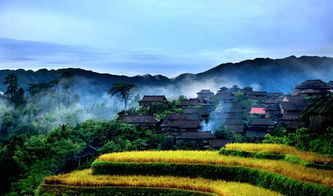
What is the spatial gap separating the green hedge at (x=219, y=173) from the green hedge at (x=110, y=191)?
1.78 metres

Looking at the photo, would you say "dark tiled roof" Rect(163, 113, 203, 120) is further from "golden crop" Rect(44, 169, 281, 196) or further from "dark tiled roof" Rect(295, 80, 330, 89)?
"golden crop" Rect(44, 169, 281, 196)

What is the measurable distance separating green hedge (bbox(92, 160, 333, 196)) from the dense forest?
333 cm

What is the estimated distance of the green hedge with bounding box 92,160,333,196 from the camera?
1274cm

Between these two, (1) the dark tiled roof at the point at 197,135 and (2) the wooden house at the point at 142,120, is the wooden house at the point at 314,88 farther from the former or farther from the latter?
(2) the wooden house at the point at 142,120

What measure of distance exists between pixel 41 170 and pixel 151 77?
55321mm

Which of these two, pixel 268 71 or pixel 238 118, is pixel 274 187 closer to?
pixel 238 118

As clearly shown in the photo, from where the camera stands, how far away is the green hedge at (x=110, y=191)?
14758 millimetres

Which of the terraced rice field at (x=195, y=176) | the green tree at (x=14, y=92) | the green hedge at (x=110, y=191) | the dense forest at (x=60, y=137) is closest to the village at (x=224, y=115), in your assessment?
the dense forest at (x=60, y=137)

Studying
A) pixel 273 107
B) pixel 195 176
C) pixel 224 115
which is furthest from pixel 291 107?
pixel 195 176

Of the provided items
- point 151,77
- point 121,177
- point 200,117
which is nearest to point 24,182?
point 121,177

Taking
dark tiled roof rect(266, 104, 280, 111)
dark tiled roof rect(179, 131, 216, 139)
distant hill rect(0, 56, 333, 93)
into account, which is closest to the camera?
dark tiled roof rect(179, 131, 216, 139)

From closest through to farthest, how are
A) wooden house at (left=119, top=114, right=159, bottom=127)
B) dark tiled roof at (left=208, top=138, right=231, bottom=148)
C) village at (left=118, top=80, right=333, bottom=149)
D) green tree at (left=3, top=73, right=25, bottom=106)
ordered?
dark tiled roof at (left=208, top=138, right=231, bottom=148) → village at (left=118, top=80, right=333, bottom=149) → wooden house at (left=119, top=114, right=159, bottom=127) → green tree at (left=3, top=73, right=25, bottom=106)

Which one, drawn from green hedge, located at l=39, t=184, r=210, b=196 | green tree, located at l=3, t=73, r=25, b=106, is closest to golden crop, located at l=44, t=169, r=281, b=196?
green hedge, located at l=39, t=184, r=210, b=196

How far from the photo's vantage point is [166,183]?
1527cm
